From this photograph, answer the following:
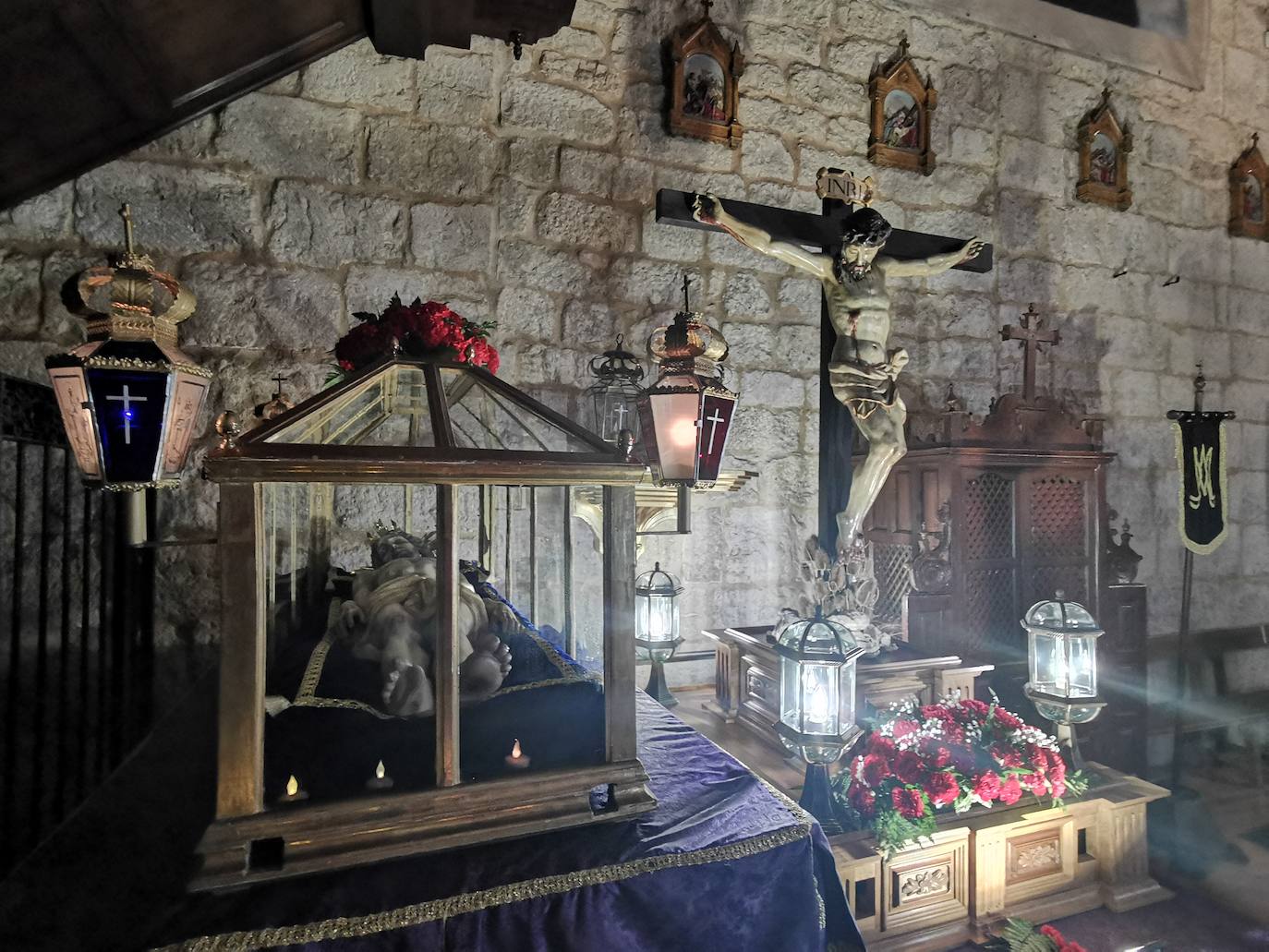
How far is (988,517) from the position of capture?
427cm

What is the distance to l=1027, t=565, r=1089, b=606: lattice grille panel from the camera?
4340mm

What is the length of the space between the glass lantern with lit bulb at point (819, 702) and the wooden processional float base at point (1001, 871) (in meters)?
0.22

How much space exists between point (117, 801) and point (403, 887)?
117cm

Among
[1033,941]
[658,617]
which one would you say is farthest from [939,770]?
[658,617]

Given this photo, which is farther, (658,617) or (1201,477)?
(1201,477)

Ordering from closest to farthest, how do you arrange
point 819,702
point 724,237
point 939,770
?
1. point 819,702
2. point 939,770
3. point 724,237

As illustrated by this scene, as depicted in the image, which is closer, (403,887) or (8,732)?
(403,887)

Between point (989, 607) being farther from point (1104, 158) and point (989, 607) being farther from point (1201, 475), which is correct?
point (1104, 158)

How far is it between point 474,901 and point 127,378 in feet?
5.18

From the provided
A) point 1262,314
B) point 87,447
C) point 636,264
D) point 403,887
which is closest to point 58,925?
point 403,887

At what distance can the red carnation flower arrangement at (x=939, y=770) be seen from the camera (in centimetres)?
274

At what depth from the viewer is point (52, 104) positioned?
280 cm

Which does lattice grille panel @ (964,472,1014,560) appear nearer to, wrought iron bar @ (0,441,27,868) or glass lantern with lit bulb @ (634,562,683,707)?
glass lantern with lit bulb @ (634,562,683,707)

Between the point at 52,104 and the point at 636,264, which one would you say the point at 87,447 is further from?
the point at 636,264
